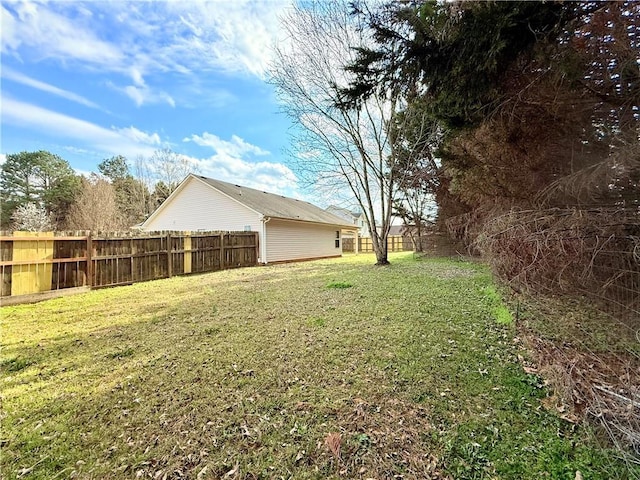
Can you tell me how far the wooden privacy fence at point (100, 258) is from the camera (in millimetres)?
5883

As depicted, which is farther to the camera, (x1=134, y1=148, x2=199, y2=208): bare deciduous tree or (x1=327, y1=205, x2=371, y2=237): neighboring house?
(x1=134, y1=148, x2=199, y2=208): bare deciduous tree

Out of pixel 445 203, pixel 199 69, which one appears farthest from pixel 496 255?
pixel 445 203

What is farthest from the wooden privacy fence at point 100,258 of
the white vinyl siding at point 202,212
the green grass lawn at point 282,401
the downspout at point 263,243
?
the white vinyl siding at point 202,212

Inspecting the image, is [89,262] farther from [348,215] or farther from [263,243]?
[348,215]

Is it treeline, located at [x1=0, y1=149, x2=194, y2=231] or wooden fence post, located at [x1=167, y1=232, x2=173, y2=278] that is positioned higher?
treeline, located at [x1=0, y1=149, x2=194, y2=231]

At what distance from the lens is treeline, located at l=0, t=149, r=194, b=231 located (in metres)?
22.6

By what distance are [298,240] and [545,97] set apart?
13.3 meters

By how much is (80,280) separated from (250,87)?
24.1 feet

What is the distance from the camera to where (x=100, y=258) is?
7.51 metres

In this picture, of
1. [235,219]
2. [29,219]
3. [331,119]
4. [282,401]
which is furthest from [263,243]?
[29,219]

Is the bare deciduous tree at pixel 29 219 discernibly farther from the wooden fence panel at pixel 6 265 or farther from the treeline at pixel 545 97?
the treeline at pixel 545 97

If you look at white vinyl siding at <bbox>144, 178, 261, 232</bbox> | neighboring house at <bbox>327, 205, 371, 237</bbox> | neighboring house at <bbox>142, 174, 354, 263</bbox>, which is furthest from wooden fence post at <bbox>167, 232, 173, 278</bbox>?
neighboring house at <bbox>327, 205, 371, 237</bbox>

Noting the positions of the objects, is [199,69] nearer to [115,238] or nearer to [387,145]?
[115,238]

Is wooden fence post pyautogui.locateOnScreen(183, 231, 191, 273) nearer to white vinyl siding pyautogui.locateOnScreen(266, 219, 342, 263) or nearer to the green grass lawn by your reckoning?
→ white vinyl siding pyautogui.locateOnScreen(266, 219, 342, 263)
